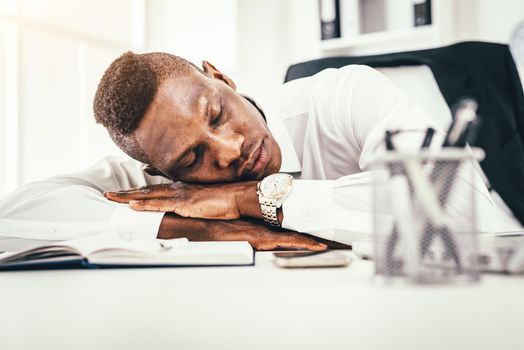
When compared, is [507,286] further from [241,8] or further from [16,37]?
[241,8]

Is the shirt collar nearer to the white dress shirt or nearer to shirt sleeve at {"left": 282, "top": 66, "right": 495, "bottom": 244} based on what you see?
the white dress shirt

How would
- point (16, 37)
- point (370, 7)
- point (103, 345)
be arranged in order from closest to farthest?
point (103, 345) → point (16, 37) → point (370, 7)

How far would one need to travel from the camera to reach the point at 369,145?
123 cm

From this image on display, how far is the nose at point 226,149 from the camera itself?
120cm

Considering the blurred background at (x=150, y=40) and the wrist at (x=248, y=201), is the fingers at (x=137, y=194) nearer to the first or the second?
the wrist at (x=248, y=201)

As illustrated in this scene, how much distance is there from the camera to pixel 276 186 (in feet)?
3.46

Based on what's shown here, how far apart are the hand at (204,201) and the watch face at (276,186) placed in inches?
1.6

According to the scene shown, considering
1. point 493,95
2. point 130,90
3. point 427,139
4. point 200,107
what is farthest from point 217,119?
point 493,95

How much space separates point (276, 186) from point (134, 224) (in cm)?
32

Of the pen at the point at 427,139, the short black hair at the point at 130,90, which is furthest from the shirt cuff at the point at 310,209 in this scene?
the pen at the point at 427,139

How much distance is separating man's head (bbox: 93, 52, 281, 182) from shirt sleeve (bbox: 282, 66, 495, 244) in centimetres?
25

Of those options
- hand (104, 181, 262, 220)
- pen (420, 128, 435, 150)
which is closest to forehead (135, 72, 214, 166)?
hand (104, 181, 262, 220)

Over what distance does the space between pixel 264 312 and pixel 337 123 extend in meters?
1.14

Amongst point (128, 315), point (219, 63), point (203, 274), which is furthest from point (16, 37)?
point (128, 315)
